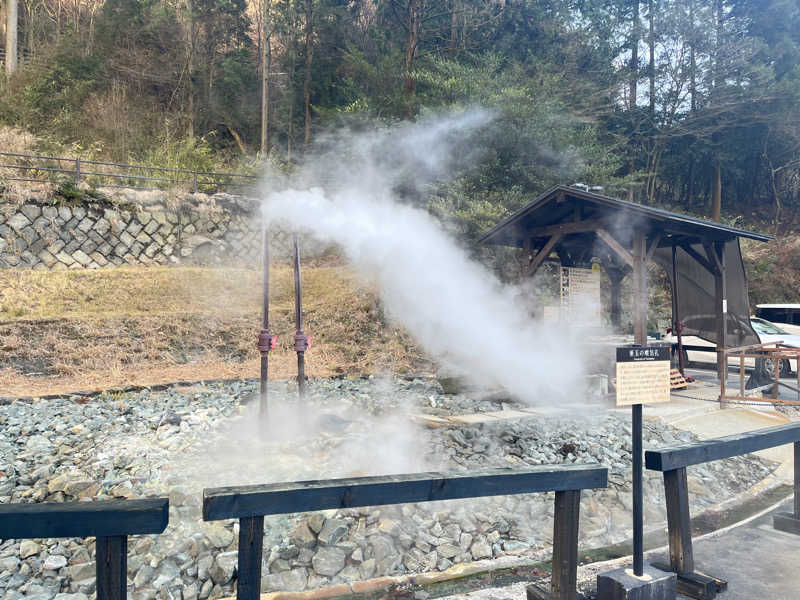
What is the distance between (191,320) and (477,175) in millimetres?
7378

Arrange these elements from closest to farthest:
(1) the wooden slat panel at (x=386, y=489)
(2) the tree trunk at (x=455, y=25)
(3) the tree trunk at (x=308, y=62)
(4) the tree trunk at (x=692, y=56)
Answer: (1) the wooden slat panel at (x=386, y=489) < (2) the tree trunk at (x=455, y=25) < (3) the tree trunk at (x=308, y=62) < (4) the tree trunk at (x=692, y=56)

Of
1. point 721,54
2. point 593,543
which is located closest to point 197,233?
point 593,543

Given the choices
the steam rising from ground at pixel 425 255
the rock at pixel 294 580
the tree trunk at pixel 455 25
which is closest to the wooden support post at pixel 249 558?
the rock at pixel 294 580

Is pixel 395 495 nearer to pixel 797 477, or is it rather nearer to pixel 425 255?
pixel 797 477

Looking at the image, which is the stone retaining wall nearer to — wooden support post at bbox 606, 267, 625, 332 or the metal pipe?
wooden support post at bbox 606, 267, 625, 332

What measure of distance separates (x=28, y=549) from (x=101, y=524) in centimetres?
307

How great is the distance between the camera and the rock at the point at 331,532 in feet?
12.4

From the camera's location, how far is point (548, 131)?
1333 centimetres

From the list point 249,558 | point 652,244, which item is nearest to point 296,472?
point 249,558

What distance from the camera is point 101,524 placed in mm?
1674

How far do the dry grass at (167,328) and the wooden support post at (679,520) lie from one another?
299 inches

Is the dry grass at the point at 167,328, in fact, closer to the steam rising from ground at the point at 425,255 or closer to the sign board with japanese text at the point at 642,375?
the steam rising from ground at the point at 425,255

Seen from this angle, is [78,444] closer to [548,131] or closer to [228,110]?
[548,131]

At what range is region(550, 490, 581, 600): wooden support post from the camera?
2.30m
